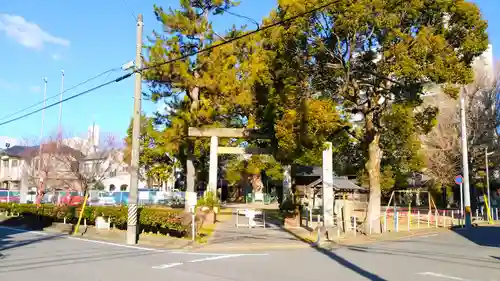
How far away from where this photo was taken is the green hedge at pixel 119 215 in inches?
645

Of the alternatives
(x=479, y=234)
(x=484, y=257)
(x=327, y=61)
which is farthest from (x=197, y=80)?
(x=484, y=257)

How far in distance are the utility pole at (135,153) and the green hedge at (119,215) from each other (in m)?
1.20

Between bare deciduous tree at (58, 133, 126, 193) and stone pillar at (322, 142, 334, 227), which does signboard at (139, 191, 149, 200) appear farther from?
stone pillar at (322, 142, 334, 227)

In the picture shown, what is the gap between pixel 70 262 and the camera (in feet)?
35.9

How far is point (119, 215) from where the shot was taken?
1922 cm

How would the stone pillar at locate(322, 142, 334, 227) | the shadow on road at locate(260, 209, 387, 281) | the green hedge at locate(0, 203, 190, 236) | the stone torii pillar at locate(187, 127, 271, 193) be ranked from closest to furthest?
the shadow on road at locate(260, 209, 387, 281) < the green hedge at locate(0, 203, 190, 236) < the stone pillar at locate(322, 142, 334, 227) < the stone torii pillar at locate(187, 127, 271, 193)

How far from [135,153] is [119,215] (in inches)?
174

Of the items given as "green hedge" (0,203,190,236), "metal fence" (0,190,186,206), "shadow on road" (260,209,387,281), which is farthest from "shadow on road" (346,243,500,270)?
"metal fence" (0,190,186,206)

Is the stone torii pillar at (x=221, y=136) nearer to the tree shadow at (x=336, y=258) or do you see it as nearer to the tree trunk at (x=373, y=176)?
the tree shadow at (x=336, y=258)

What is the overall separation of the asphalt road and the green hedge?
2.17m

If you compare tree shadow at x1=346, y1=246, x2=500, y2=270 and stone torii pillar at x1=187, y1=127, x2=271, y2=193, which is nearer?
tree shadow at x1=346, y1=246, x2=500, y2=270

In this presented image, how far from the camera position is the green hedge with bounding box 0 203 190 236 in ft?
53.8

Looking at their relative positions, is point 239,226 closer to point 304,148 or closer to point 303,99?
point 304,148

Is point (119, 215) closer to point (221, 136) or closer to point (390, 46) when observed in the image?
point (221, 136)
